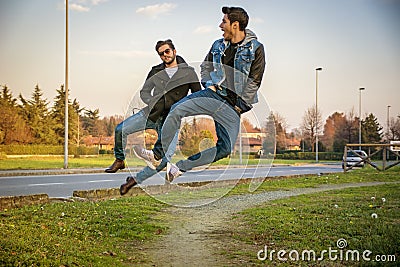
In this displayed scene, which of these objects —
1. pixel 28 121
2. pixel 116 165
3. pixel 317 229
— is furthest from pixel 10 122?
pixel 116 165

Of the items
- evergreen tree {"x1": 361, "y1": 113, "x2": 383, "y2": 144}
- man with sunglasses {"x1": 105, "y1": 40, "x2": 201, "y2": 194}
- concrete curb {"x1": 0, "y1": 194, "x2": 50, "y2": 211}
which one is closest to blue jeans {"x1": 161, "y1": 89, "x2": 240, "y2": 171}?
man with sunglasses {"x1": 105, "y1": 40, "x2": 201, "y2": 194}

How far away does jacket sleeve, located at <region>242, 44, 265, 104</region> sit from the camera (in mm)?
2391

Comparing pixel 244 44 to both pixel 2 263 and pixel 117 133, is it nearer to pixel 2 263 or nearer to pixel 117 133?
pixel 117 133

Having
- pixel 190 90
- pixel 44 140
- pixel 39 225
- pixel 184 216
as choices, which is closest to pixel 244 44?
pixel 190 90

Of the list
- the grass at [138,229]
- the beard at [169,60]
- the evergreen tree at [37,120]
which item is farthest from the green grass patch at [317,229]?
the evergreen tree at [37,120]

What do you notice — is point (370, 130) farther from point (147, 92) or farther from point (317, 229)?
point (147, 92)

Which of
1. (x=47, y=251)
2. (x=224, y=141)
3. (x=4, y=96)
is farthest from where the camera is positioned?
(x=4, y=96)

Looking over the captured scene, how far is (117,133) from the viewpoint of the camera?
2.56 m

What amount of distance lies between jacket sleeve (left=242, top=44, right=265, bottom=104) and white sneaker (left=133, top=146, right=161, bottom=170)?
63 centimetres

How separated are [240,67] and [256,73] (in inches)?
3.8

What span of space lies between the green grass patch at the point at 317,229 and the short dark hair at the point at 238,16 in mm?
4714

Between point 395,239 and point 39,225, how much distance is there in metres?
5.71

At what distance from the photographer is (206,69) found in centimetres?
253

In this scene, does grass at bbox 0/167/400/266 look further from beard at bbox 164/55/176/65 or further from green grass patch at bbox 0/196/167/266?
beard at bbox 164/55/176/65
